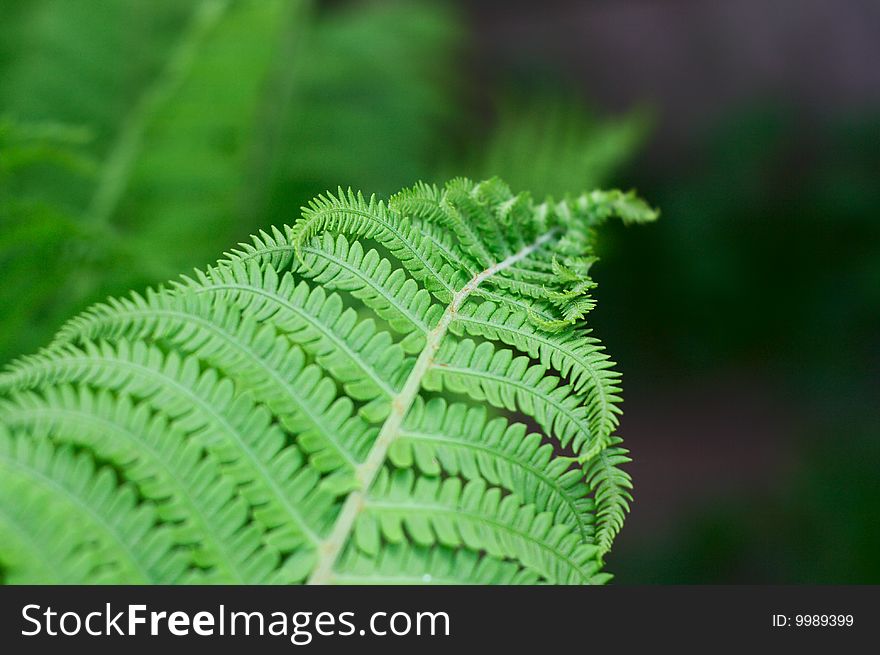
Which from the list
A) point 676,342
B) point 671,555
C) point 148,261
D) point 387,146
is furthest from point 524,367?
point 676,342

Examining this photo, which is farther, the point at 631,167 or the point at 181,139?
the point at 631,167

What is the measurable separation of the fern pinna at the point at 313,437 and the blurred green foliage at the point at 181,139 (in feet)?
1.75

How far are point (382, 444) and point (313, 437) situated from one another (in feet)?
0.21

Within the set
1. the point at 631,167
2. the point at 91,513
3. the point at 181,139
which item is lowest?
the point at 91,513

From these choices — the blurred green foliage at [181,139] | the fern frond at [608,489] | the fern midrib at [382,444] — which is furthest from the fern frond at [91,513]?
the blurred green foliage at [181,139]

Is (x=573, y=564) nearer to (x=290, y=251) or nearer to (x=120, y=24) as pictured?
(x=290, y=251)

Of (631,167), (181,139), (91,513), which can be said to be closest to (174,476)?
(91,513)

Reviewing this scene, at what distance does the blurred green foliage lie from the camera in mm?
1280

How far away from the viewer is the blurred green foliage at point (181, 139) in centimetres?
128

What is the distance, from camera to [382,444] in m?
0.67

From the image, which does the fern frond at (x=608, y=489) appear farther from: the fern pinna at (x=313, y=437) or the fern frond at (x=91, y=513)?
the fern frond at (x=91, y=513)

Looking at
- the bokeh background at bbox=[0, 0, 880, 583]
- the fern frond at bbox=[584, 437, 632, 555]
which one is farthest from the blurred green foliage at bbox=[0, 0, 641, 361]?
the fern frond at bbox=[584, 437, 632, 555]

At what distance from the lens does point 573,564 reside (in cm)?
65

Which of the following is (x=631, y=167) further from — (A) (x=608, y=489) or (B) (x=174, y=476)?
(B) (x=174, y=476)
